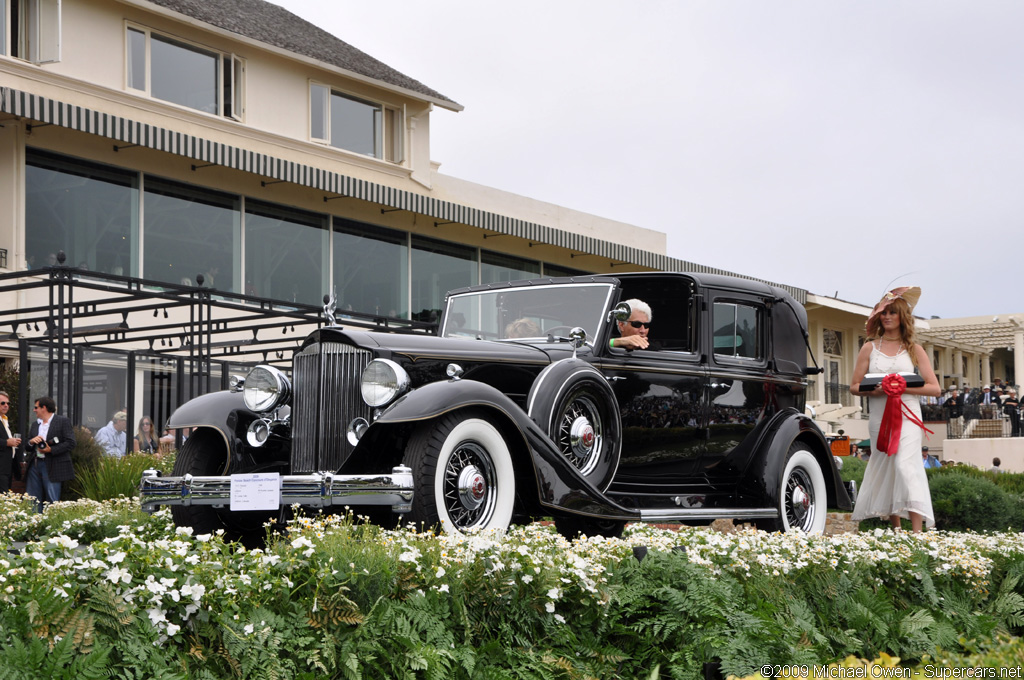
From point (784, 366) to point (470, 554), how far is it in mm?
5101

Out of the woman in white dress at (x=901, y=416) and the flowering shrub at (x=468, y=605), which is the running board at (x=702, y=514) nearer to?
the woman in white dress at (x=901, y=416)

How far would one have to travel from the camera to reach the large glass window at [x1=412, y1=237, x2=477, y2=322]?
24.5 meters

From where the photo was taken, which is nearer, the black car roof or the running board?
the running board

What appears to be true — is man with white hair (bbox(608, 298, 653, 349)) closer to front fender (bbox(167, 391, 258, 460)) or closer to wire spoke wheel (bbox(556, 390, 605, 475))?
wire spoke wheel (bbox(556, 390, 605, 475))

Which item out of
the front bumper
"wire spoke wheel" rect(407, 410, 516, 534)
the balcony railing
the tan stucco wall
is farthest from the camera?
the balcony railing

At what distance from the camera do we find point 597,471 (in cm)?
709

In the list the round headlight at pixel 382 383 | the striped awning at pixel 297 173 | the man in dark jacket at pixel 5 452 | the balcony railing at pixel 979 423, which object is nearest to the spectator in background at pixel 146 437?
the man in dark jacket at pixel 5 452

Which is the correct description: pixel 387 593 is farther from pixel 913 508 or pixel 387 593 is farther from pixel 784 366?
pixel 784 366

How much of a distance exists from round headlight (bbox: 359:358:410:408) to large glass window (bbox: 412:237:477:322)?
58.9ft

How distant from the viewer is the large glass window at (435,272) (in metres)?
24.5

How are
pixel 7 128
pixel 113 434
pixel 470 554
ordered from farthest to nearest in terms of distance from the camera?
pixel 7 128, pixel 113 434, pixel 470 554

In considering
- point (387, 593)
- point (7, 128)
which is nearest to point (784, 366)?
point (387, 593)

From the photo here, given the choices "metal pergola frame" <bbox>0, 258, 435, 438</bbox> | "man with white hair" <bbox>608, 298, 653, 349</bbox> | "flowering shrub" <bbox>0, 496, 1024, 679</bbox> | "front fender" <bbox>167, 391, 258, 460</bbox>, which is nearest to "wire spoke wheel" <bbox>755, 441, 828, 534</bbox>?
"man with white hair" <bbox>608, 298, 653, 349</bbox>

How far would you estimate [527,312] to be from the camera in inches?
327
